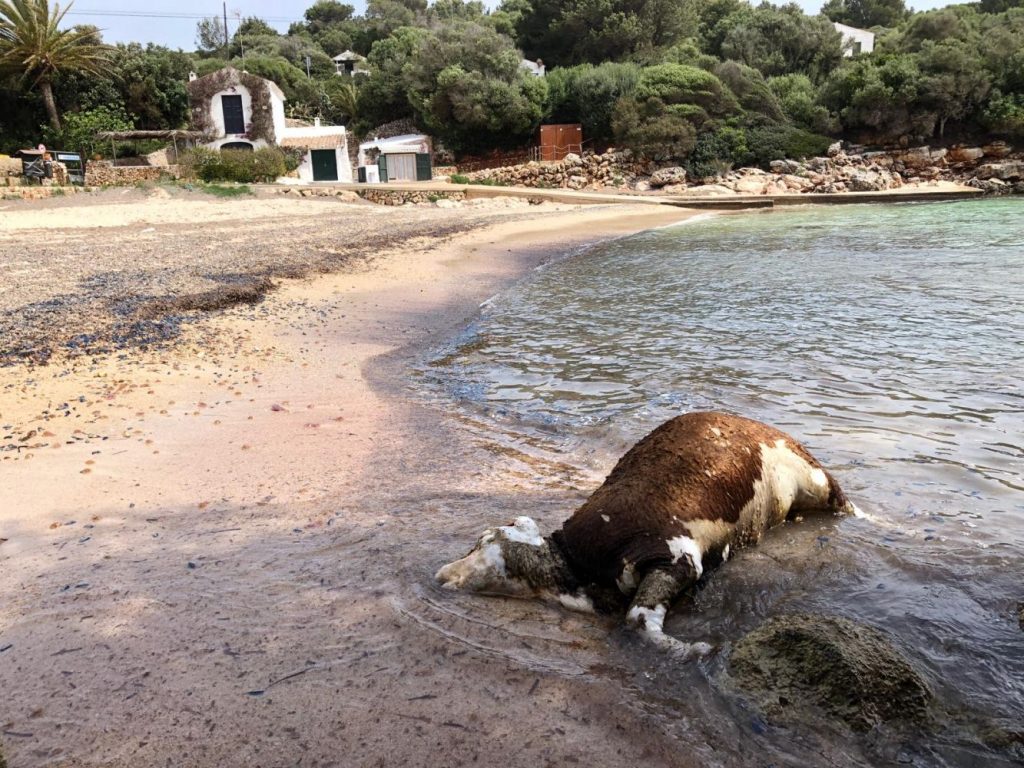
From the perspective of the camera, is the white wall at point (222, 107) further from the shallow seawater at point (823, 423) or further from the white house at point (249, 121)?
the shallow seawater at point (823, 423)

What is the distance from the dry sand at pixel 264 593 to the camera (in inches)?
110

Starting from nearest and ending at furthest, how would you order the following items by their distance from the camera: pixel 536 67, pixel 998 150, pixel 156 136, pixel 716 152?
pixel 998 150, pixel 716 152, pixel 156 136, pixel 536 67

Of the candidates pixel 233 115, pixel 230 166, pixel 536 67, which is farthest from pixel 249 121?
pixel 536 67

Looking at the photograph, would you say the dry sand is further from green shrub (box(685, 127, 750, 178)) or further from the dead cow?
green shrub (box(685, 127, 750, 178))

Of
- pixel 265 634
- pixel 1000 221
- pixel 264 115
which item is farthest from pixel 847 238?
pixel 264 115

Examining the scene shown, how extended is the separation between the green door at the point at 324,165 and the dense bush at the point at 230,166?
874 cm

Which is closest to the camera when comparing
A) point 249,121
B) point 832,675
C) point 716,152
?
point 832,675

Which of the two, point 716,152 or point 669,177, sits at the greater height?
point 716,152

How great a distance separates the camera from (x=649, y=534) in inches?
147

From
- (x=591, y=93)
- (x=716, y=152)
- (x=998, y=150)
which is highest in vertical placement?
(x=591, y=93)

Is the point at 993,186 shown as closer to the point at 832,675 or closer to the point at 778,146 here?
the point at 778,146

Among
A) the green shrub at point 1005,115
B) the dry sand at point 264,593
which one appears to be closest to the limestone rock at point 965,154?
the green shrub at point 1005,115

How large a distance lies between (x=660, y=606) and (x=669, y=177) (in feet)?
134

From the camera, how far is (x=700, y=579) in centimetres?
384
